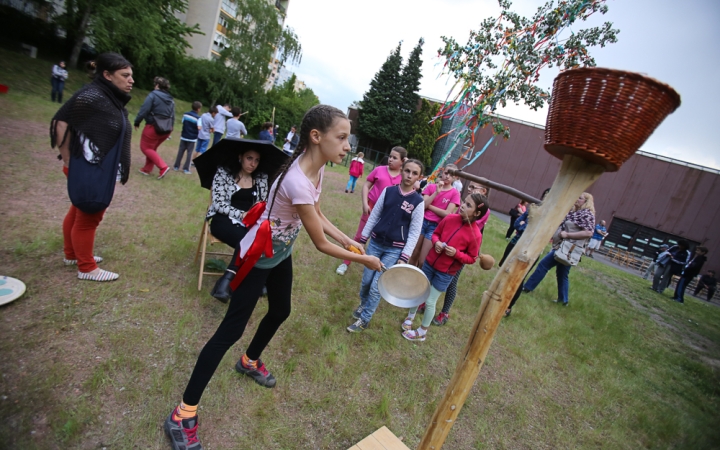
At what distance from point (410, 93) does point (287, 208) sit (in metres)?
35.3

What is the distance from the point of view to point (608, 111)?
3.60 feet

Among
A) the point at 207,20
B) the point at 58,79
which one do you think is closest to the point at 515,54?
the point at 58,79

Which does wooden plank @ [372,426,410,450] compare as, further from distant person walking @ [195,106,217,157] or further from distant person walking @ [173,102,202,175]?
distant person walking @ [195,106,217,157]

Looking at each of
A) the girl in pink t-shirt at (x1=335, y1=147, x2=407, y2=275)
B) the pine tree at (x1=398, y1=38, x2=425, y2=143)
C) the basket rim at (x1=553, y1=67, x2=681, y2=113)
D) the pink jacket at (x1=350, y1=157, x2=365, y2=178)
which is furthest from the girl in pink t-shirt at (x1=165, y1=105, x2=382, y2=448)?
the pine tree at (x1=398, y1=38, x2=425, y2=143)

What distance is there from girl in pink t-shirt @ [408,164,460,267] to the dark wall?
64.1 feet

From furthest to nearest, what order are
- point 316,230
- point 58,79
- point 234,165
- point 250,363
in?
point 58,79
point 234,165
point 250,363
point 316,230

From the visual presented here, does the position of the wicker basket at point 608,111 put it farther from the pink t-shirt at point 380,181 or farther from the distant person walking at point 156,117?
the distant person walking at point 156,117

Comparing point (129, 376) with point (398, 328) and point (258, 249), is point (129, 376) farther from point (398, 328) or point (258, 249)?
point (398, 328)

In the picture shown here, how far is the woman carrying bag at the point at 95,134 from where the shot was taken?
2775 millimetres

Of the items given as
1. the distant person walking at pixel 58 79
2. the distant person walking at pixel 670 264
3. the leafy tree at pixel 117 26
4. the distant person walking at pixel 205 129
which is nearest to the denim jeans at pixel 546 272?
the distant person walking at pixel 670 264

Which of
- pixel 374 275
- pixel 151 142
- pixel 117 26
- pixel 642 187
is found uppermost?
pixel 642 187

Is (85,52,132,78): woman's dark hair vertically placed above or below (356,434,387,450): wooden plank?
above

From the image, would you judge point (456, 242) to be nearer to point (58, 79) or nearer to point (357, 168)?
point (357, 168)

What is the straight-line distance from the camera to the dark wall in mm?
21438
